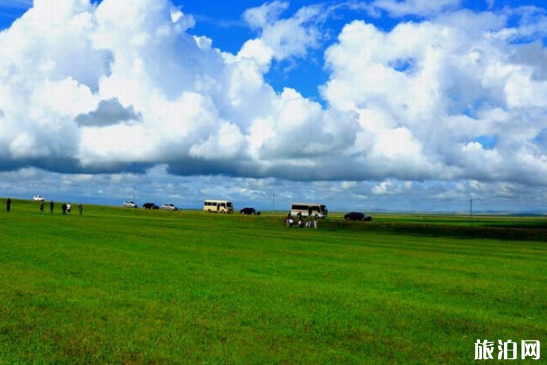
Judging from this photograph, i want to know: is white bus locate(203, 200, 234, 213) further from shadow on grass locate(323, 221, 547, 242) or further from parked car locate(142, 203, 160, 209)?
shadow on grass locate(323, 221, 547, 242)

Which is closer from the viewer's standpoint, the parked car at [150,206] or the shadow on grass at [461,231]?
the shadow on grass at [461,231]

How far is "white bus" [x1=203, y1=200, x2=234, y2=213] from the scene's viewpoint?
140 metres

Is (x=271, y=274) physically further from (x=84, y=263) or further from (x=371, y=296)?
(x=84, y=263)

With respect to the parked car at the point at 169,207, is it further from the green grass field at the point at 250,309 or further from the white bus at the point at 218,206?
the green grass field at the point at 250,309

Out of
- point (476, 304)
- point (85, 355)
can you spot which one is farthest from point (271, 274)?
point (85, 355)

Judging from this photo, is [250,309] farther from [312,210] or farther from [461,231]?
[312,210]

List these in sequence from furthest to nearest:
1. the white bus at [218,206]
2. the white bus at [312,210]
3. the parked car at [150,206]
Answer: the parked car at [150,206]
the white bus at [218,206]
the white bus at [312,210]

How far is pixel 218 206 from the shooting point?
467 ft

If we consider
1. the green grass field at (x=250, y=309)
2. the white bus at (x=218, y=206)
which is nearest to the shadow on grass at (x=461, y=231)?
the green grass field at (x=250, y=309)

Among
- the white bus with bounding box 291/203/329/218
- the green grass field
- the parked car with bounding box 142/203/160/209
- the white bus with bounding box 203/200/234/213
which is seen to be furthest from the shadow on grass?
the parked car with bounding box 142/203/160/209

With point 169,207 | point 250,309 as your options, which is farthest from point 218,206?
point 250,309

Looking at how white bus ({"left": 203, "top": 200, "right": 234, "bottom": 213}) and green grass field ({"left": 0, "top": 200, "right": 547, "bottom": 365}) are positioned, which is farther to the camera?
white bus ({"left": 203, "top": 200, "right": 234, "bottom": 213})

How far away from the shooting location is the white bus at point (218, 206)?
140m

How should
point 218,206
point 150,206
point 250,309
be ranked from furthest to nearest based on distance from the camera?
point 150,206 < point 218,206 < point 250,309
